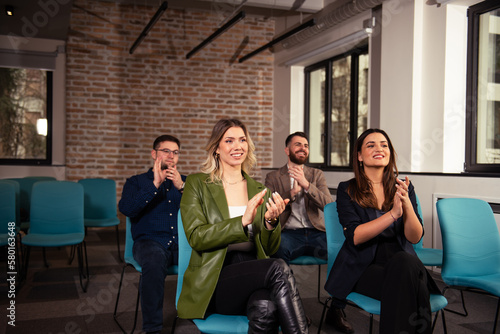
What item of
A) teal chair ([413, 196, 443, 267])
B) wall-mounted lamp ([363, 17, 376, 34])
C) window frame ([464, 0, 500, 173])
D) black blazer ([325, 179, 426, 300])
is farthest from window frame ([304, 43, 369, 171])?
black blazer ([325, 179, 426, 300])

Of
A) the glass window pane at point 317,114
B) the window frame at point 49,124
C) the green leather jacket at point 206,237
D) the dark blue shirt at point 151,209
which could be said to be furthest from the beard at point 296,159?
the window frame at point 49,124

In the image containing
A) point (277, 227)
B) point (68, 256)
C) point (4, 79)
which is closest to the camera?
point (277, 227)

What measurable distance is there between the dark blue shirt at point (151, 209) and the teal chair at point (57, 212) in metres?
1.17

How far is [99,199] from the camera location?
542 centimetres

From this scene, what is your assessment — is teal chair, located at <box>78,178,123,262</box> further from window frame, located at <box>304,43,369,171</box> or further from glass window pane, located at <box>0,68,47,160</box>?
window frame, located at <box>304,43,369,171</box>

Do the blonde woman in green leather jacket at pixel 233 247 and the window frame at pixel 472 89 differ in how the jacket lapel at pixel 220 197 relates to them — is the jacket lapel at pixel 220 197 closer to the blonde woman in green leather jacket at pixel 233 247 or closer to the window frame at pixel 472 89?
the blonde woman in green leather jacket at pixel 233 247

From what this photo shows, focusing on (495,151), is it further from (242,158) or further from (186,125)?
(186,125)

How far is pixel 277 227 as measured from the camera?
2.22m

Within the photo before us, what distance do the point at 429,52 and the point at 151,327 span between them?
372 cm

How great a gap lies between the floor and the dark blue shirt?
2.02ft

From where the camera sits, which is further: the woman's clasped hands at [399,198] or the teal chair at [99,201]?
the teal chair at [99,201]

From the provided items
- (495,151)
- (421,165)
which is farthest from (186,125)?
(495,151)

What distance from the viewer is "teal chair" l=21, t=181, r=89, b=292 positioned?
411 cm

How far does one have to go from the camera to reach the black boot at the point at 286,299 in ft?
6.16
